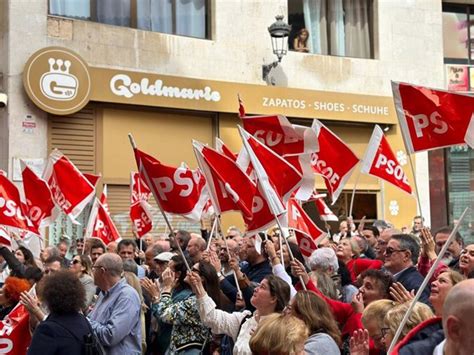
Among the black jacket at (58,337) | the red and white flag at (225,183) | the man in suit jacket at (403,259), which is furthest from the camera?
the red and white flag at (225,183)

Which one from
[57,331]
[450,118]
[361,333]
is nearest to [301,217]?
[450,118]

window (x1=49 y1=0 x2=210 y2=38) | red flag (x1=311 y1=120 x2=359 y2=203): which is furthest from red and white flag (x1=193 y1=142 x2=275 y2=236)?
window (x1=49 y1=0 x2=210 y2=38)

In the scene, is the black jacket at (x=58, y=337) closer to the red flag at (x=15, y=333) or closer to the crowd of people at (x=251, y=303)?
the crowd of people at (x=251, y=303)

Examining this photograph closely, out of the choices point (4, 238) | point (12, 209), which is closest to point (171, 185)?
point (4, 238)

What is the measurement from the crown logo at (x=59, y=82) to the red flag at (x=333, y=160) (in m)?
6.95

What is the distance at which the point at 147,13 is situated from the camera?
1962cm

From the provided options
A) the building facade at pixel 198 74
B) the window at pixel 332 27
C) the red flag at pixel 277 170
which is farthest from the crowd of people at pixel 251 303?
the window at pixel 332 27

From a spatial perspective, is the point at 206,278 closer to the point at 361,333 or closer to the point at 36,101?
the point at 361,333

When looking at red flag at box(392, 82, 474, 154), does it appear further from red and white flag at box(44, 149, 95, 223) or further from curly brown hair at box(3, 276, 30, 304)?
red and white flag at box(44, 149, 95, 223)

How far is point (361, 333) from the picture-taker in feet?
15.8

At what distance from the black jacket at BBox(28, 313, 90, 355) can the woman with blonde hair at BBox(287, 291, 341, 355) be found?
1577 mm

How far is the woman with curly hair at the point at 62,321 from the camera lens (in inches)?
244

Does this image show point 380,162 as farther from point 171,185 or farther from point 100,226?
point 171,185

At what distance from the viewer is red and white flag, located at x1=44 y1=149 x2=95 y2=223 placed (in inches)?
516
